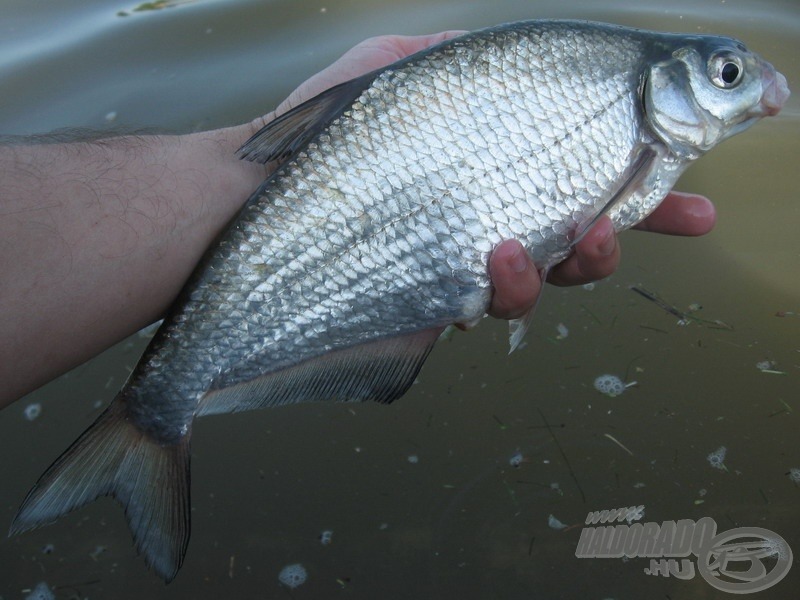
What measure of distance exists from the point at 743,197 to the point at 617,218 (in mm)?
1318

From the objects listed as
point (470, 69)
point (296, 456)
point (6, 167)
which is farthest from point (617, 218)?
point (6, 167)

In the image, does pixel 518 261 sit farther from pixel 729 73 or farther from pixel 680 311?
pixel 680 311

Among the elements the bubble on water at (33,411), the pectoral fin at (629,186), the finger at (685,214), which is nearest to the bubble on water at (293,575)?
the bubble on water at (33,411)

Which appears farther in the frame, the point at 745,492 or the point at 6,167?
the point at 745,492

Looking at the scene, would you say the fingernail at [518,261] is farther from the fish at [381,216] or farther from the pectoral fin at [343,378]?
the pectoral fin at [343,378]

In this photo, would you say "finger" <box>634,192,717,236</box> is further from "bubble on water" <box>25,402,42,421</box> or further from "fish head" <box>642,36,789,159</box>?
"bubble on water" <box>25,402,42,421</box>

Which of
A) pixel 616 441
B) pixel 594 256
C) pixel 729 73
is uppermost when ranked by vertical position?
pixel 729 73

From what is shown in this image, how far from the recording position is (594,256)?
1.76 metres

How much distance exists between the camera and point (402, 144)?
1605mm

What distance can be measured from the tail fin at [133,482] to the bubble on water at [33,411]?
927 millimetres

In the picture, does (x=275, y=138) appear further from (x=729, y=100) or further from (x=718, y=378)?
(x=718, y=378)

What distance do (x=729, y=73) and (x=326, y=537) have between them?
5.27ft

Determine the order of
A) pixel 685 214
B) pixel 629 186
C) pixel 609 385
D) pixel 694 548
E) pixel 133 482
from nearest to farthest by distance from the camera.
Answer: pixel 133 482
pixel 629 186
pixel 694 548
pixel 685 214
pixel 609 385

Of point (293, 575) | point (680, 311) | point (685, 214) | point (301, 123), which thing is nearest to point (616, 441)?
point (680, 311)
